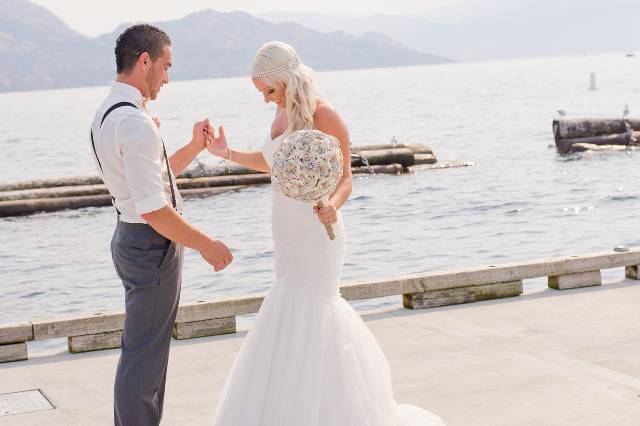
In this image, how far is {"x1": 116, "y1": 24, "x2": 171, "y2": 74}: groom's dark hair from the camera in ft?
16.8

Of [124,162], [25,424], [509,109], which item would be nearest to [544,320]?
[25,424]

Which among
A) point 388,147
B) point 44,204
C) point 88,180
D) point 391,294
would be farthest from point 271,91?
point 388,147

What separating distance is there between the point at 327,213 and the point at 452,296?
430 cm

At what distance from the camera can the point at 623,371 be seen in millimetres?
7195

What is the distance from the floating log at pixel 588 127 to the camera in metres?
46.2

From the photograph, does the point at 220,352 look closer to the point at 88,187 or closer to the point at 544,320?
the point at 544,320

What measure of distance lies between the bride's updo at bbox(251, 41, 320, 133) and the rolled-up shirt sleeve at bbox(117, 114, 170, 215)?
0.74 meters

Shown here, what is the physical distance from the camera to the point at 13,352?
26.7 feet

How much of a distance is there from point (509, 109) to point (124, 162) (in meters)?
98.4

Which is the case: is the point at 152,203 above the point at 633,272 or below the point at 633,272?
above

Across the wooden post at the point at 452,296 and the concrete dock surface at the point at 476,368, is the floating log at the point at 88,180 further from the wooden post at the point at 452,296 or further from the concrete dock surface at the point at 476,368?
the concrete dock surface at the point at 476,368

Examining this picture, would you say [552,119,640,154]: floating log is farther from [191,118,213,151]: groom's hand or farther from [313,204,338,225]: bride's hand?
[313,204,338,225]: bride's hand

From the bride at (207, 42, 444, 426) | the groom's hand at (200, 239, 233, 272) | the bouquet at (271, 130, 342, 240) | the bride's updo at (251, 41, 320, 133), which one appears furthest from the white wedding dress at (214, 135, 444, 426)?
the groom's hand at (200, 239, 233, 272)

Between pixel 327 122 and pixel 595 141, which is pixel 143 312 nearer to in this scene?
pixel 327 122
